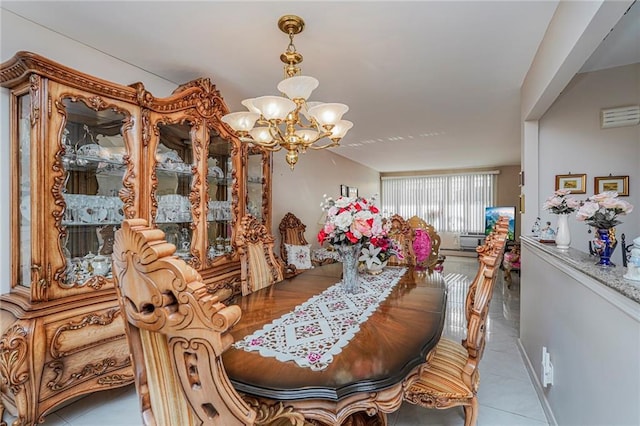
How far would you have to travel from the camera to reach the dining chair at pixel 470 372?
1352 millimetres

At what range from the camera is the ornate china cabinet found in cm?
159

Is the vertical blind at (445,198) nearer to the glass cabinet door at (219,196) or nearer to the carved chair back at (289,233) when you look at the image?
the carved chair back at (289,233)

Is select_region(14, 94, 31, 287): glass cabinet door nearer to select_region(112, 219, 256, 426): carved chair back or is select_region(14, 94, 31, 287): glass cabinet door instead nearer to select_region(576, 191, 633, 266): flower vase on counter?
select_region(112, 219, 256, 426): carved chair back

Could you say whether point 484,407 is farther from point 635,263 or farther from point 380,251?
point 635,263

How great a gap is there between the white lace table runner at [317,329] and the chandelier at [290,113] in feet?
3.37

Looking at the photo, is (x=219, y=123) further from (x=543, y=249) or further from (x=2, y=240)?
(x=543, y=249)

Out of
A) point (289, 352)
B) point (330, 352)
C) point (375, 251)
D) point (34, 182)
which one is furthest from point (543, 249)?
point (34, 182)

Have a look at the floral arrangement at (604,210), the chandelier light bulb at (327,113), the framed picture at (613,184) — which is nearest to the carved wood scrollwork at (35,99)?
the chandelier light bulb at (327,113)

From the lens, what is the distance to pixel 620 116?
8.30 feet

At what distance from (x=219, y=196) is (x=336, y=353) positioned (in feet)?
6.86

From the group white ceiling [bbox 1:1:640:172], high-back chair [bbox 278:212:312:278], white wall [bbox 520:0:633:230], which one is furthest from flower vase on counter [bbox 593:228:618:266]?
high-back chair [bbox 278:212:312:278]

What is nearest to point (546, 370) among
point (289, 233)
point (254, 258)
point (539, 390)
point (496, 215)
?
point (539, 390)

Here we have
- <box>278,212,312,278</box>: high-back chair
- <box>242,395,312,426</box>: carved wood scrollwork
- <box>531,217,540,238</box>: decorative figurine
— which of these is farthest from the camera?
<box>278,212,312,278</box>: high-back chair

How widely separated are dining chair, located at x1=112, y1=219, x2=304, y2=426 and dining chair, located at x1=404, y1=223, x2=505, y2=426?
986 mm
